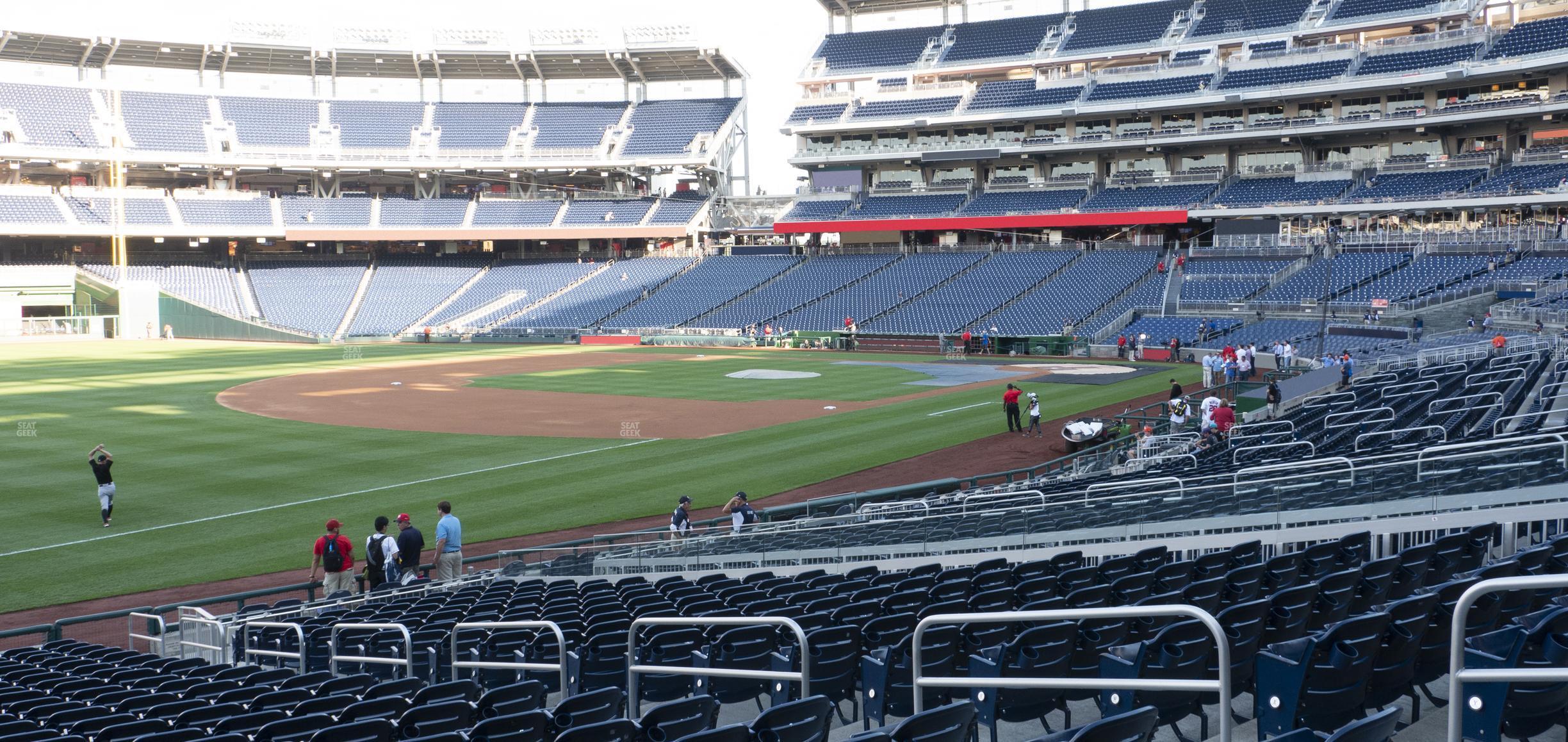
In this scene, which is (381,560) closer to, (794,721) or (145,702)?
(145,702)

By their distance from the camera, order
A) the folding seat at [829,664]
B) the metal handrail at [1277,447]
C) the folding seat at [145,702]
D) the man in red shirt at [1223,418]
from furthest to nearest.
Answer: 1. the man in red shirt at [1223,418]
2. the metal handrail at [1277,447]
3. the folding seat at [145,702]
4. the folding seat at [829,664]

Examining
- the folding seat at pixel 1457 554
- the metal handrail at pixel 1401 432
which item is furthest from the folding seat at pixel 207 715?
the metal handrail at pixel 1401 432

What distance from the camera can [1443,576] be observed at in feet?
29.2

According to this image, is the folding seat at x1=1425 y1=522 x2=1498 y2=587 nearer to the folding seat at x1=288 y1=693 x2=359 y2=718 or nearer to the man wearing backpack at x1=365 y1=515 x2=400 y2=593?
A: the folding seat at x1=288 y1=693 x2=359 y2=718

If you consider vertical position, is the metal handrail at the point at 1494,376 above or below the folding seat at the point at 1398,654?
above

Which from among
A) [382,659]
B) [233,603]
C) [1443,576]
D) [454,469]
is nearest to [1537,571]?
[1443,576]

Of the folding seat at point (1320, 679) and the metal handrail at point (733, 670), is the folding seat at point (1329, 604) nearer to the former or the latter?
the folding seat at point (1320, 679)

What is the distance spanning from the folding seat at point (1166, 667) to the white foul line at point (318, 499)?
69.5 ft

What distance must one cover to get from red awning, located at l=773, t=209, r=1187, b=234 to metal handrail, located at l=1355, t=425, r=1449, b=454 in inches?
1966

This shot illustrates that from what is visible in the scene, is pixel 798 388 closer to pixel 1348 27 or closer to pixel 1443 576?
pixel 1443 576

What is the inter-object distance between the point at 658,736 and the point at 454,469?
78.4 ft

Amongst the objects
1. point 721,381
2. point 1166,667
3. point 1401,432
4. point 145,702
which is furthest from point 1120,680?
point 721,381

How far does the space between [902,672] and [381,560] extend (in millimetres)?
12183

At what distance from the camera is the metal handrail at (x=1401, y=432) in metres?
17.5
